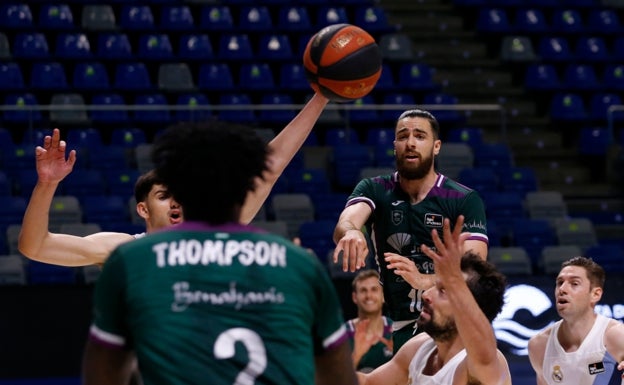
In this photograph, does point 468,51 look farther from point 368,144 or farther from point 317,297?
point 317,297

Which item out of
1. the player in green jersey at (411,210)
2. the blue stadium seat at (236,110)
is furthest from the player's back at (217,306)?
the blue stadium seat at (236,110)

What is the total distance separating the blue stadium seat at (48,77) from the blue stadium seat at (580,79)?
23.1 ft

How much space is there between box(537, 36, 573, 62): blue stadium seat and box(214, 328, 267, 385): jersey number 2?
47.7 feet

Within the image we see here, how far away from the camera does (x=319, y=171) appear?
13.6 meters

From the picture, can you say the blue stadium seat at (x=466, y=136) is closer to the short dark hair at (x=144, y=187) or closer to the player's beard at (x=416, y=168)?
the player's beard at (x=416, y=168)

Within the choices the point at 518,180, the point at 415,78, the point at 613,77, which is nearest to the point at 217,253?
the point at 518,180

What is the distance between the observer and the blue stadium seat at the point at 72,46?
1516 centimetres

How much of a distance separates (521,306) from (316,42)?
6.22 m

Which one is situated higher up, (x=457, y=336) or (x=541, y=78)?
(x=541, y=78)

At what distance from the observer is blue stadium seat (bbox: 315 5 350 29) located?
16391 millimetres

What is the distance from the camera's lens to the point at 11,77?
14656 mm

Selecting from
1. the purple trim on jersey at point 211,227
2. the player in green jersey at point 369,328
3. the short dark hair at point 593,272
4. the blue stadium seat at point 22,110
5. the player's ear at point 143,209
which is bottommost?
the player in green jersey at point 369,328

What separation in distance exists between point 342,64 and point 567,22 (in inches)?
508

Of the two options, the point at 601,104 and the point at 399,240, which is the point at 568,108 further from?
the point at 399,240
